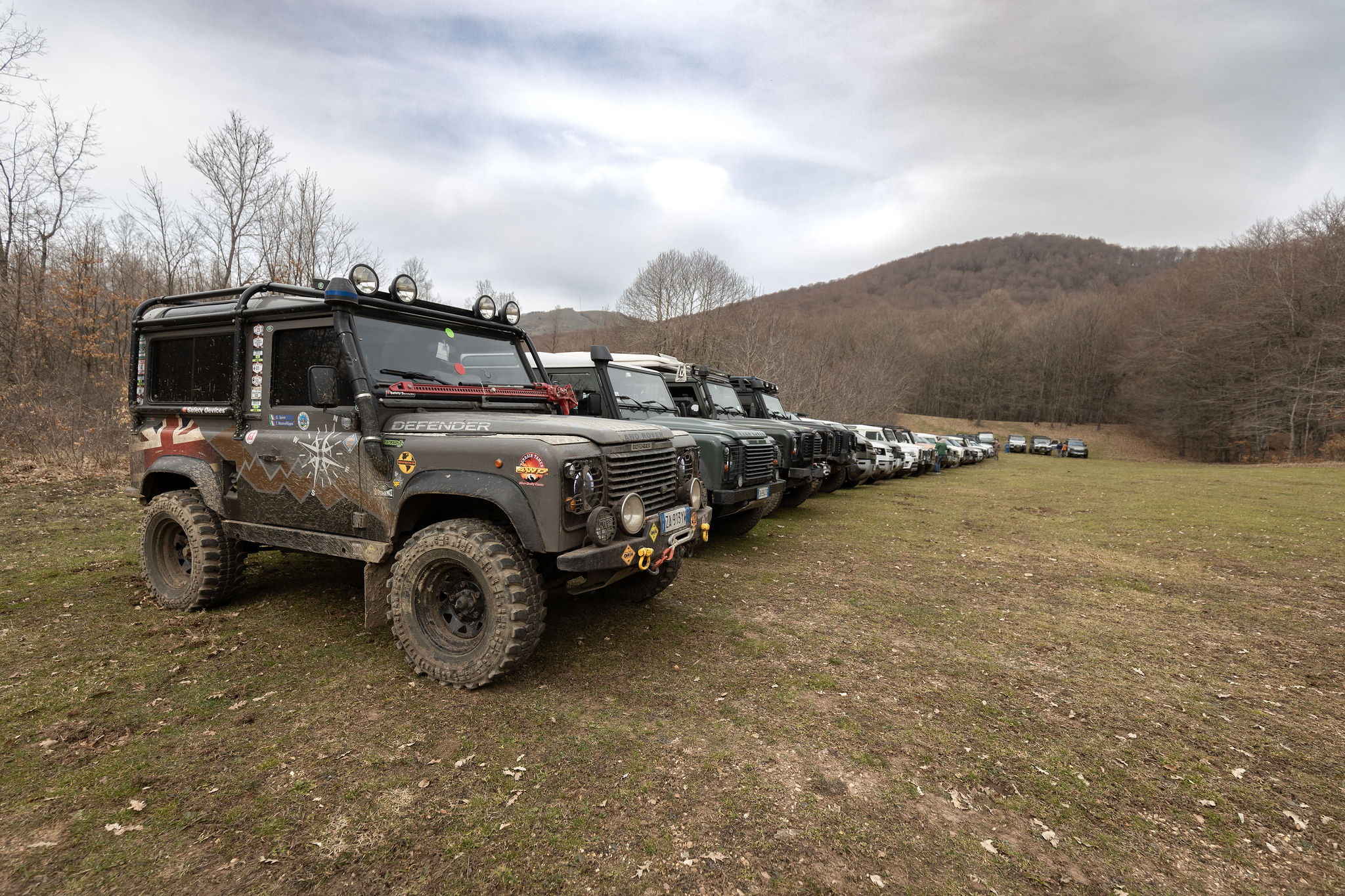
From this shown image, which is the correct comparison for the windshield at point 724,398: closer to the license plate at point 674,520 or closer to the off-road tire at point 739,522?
the off-road tire at point 739,522

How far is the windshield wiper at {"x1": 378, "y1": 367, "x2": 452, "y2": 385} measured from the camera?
410cm

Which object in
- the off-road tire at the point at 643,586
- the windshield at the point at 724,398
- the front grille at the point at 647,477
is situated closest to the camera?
the front grille at the point at 647,477

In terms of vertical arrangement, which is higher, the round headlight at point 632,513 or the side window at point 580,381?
the side window at point 580,381

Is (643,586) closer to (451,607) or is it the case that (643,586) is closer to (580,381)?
(451,607)

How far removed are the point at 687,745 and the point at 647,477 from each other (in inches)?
65.0

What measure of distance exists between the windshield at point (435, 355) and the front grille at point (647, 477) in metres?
1.38

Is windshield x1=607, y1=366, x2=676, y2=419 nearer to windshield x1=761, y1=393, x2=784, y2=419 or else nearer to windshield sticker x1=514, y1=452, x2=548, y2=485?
windshield sticker x1=514, y1=452, x2=548, y2=485

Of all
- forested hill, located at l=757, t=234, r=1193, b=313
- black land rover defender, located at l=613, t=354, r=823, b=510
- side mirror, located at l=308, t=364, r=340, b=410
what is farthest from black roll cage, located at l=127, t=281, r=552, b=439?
forested hill, located at l=757, t=234, r=1193, b=313

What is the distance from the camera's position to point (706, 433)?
288 inches

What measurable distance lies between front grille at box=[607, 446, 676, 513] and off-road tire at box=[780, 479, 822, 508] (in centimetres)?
578

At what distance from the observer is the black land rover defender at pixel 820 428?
10523 millimetres

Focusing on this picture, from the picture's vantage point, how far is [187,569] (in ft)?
16.3

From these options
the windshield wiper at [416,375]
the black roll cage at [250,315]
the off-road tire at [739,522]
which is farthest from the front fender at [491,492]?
the off-road tire at [739,522]

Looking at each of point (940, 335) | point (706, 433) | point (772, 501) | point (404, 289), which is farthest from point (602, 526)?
point (940, 335)
